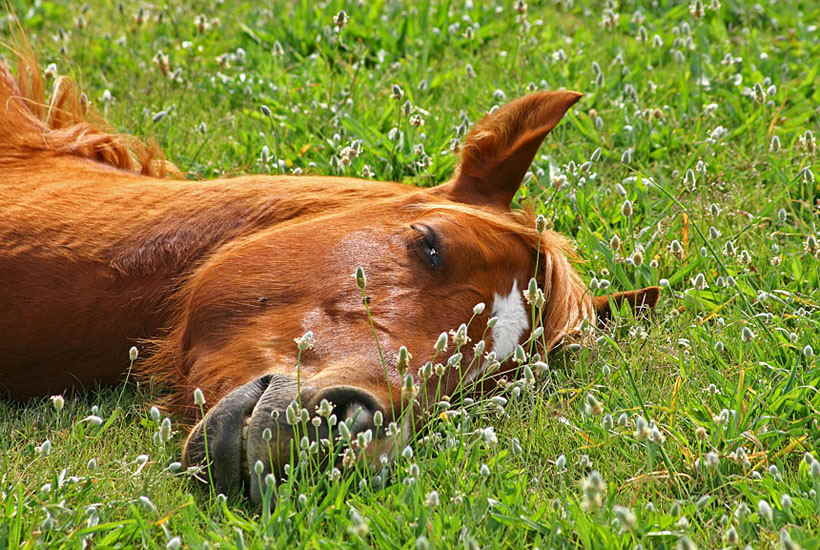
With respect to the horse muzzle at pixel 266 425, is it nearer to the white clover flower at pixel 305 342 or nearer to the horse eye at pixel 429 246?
the white clover flower at pixel 305 342

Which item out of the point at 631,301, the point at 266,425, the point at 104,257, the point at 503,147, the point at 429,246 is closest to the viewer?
the point at 266,425

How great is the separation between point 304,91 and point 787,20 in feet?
11.4

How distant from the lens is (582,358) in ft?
13.9

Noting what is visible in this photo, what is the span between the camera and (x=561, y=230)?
5.55 metres

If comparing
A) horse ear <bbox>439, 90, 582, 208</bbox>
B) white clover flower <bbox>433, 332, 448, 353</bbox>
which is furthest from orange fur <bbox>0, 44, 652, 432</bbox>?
white clover flower <bbox>433, 332, 448, 353</bbox>

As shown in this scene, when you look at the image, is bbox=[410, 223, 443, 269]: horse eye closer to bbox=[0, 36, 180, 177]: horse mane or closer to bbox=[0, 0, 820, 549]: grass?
bbox=[0, 0, 820, 549]: grass

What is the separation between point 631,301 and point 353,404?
5.86 ft

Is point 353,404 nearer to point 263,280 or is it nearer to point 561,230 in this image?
point 263,280

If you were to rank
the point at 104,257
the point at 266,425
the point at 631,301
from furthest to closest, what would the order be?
the point at 631,301 < the point at 104,257 < the point at 266,425

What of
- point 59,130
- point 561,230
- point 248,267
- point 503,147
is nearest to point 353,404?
point 248,267

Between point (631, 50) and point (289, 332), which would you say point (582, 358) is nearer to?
point (289, 332)

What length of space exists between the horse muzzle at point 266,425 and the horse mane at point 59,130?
169cm

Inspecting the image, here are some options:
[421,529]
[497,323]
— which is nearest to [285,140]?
[497,323]

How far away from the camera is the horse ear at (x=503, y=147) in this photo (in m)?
4.18
